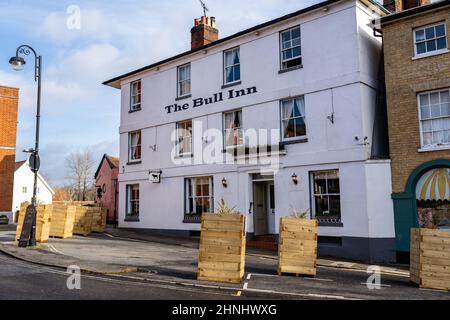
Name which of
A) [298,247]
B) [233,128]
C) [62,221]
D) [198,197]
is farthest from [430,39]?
[62,221]

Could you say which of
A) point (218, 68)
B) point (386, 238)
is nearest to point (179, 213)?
point (218, 68)

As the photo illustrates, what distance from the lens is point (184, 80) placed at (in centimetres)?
2116

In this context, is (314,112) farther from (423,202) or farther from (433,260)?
(433,260)

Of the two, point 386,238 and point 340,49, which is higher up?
point 340,49

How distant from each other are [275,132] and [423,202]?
6.21 metres

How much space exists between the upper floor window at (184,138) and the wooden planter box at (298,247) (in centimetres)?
1000

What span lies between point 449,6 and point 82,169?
66.1m

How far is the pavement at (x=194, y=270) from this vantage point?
9.16 m

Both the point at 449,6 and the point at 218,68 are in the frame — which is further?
the point at 218,68

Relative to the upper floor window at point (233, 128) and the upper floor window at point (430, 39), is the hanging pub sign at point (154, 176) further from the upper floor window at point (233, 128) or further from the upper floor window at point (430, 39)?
the upper floor window at point (430, 39)

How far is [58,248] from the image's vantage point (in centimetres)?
1536
